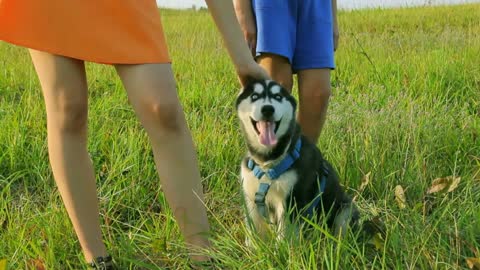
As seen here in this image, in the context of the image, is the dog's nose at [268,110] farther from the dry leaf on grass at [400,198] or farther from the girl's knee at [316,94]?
the girl's knee at [316,94]

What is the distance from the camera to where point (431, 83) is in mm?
4387

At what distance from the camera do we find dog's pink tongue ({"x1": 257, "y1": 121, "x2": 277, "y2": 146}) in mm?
2199

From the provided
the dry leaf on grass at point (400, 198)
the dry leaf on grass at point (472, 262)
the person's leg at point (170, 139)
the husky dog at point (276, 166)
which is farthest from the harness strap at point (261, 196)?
the dry leaf on grass at point (472, 262)

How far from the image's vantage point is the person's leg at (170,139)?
6.37ft

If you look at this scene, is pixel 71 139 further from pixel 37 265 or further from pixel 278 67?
pixel 278 67

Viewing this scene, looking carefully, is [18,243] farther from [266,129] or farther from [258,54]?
[258,54]

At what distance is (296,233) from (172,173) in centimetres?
49

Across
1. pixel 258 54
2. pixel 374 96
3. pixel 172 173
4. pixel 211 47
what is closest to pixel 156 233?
pixel 172 173

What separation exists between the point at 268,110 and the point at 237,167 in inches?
39.4

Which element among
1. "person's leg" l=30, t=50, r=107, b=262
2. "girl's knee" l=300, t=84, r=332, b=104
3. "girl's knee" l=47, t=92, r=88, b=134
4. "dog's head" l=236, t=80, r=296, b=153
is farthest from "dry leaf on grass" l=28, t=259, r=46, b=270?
"girl's knee" l=300, t=84, r=332, b=104

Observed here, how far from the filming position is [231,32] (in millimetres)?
2135

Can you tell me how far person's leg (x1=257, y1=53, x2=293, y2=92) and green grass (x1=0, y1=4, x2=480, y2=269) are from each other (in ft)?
1.67

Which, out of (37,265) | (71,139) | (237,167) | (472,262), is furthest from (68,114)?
(472,262)

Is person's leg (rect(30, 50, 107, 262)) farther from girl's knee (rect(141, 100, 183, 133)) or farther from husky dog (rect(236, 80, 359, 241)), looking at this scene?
husky dog (rect(236, 80, 359, 241))
